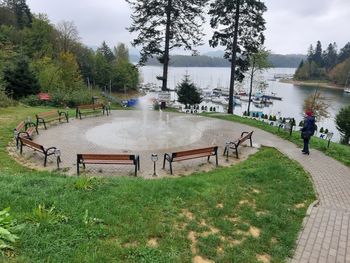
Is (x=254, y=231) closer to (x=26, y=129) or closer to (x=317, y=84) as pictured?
(x=26, y=129)

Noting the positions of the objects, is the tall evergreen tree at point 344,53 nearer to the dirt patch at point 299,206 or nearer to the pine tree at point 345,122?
the pine tree at point 345,122

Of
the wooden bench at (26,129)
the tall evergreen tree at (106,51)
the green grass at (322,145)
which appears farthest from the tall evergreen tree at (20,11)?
the green grass at (322,145)

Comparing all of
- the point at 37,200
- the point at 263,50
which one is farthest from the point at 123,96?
the point at 37,200

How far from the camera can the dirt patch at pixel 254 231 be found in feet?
18.8

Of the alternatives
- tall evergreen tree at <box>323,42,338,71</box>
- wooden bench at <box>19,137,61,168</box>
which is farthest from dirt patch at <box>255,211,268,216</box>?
tall evergreen tree at <box>323,42,338,71</box>

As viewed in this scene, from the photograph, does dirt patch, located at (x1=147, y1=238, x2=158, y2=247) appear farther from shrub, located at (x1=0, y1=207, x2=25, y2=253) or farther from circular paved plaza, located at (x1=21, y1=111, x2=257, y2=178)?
circular paved plaza, located at (x1=21, y1=111, x2=257, y2=178)

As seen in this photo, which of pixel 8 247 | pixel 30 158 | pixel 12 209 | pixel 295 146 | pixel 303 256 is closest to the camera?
pixel 8 247

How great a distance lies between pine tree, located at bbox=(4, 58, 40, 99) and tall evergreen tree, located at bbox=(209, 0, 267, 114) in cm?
1625

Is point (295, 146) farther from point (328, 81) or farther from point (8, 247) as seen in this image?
point (328, 81)

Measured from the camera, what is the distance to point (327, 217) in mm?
6746

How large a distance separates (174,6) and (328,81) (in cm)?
10638

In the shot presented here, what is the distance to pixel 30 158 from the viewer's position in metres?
11.0

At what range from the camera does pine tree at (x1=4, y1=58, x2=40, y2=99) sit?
26.1 m

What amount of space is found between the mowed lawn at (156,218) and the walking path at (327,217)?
24 cm
